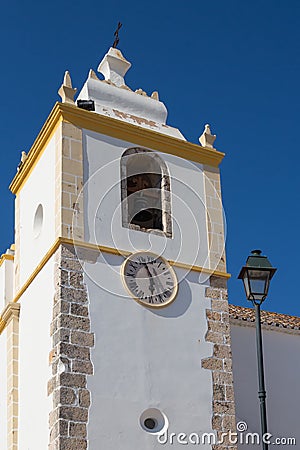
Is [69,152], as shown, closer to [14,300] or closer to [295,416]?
[14,300]

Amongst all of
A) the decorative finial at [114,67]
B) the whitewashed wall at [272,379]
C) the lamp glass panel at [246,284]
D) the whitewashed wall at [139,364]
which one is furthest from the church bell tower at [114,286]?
the lamp glass panel at [246,284]

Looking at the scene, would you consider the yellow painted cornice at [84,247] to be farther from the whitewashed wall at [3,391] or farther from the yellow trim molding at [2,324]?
the whitewashed wall at [3,391]

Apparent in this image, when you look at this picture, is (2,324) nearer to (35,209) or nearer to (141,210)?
(35,209)

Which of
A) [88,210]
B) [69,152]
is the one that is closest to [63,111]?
[69,152]

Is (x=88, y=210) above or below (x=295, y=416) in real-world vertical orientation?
above

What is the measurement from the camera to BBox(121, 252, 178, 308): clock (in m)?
12.7

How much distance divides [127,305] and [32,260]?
195 cm

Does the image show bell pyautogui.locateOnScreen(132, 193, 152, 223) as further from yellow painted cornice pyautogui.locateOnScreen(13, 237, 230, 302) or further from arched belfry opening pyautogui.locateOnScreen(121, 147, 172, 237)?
yellow painted cornice pyautogui.locateOnScreen(13, 237, 230, 302)

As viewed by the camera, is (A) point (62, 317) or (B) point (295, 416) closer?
(A) point (62, 317)

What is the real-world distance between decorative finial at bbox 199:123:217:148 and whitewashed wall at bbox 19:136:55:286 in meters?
2.67

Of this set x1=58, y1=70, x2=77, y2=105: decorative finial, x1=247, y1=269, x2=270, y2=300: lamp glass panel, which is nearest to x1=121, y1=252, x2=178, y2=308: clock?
x1=58, y1=70, x2=77, y2=105: decorative finial

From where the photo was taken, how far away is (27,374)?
42.1 feet

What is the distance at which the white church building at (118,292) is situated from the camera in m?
11.8

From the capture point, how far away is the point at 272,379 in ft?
50.9
